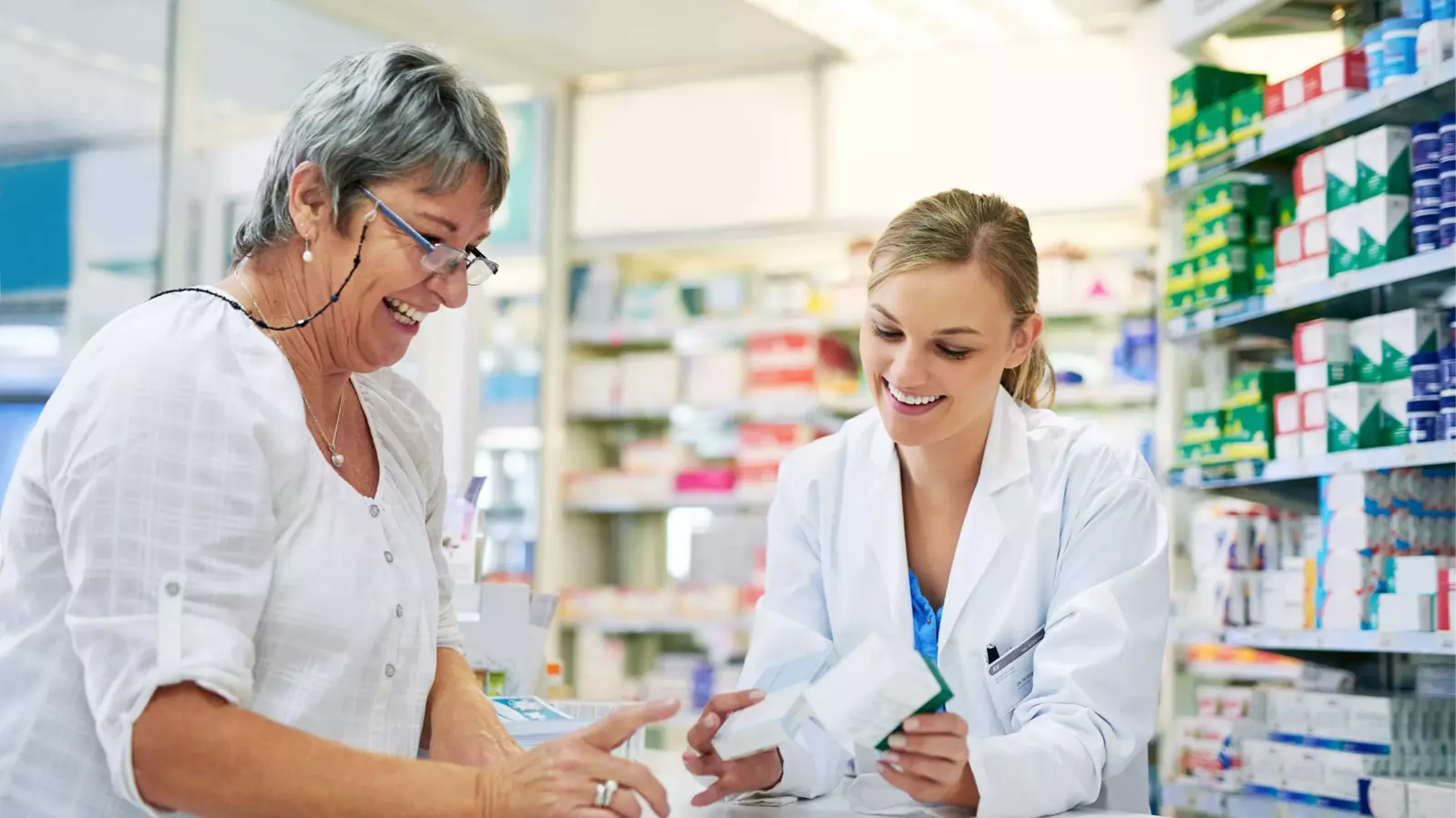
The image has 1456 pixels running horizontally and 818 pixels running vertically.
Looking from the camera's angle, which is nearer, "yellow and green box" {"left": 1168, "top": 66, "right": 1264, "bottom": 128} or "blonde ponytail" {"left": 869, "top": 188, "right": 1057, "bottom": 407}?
"blonde ponytail" {"left": 869, "top": 188, "right": 1057, "bottom": 407}

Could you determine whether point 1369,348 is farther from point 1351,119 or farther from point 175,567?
point 175,567

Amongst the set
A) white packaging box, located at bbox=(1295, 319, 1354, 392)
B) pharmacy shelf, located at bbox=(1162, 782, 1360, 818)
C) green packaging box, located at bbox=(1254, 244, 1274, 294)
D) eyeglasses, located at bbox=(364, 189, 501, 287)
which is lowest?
pharmacy shelf, located at bbox=(1162, 782, 1360, 818)

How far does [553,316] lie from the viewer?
6.80 m

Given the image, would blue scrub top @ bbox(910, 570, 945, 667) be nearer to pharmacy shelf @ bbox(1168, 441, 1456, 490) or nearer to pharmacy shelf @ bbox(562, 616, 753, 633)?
pharmacy shelf @ bbox(1168, 441, 1456, 490)

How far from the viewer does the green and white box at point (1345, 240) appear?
297cm

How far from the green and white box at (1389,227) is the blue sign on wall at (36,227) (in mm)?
4058

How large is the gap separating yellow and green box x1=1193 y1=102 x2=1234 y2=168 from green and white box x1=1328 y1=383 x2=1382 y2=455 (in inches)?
27.0

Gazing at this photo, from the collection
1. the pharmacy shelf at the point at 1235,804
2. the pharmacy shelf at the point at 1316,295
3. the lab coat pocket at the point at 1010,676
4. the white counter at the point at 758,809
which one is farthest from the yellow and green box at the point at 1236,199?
the white counter at the point at 758,809

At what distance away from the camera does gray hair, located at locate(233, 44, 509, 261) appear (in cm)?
161

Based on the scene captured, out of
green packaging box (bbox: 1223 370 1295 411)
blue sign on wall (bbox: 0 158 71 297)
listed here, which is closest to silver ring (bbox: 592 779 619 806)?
green packaging box (bbox: 1223 370 1295 411)

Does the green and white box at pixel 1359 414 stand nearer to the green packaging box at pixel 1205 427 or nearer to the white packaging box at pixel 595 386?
the green packaging box at pixel 1205 427

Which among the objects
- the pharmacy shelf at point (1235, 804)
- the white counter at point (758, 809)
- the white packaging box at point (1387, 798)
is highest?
the white counter at point (758, 809)

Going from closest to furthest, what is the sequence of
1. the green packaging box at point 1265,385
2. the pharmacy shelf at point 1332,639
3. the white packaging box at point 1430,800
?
the white packaging box at point 1430,800
the pharmacy shelf at point 1332,639
the green packaging box at point 1265,385

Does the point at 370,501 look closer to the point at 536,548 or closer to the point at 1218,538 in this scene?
the point at 1218,538
